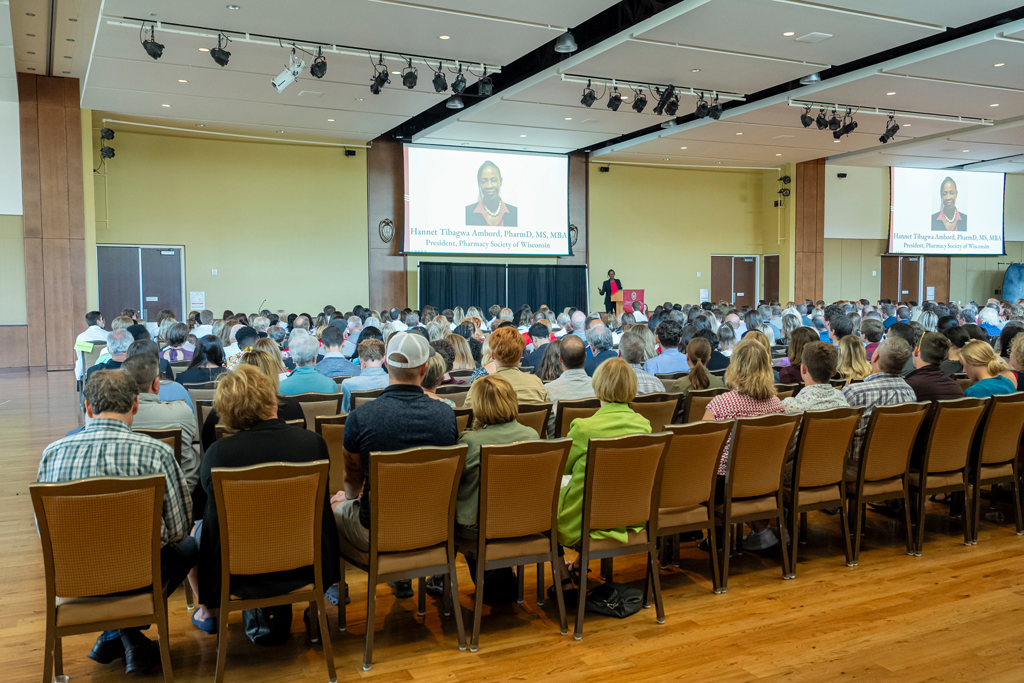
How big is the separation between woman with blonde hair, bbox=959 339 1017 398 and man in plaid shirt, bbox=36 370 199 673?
4612 mm

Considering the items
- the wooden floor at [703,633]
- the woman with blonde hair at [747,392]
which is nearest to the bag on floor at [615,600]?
the wooden floor at [703,633]

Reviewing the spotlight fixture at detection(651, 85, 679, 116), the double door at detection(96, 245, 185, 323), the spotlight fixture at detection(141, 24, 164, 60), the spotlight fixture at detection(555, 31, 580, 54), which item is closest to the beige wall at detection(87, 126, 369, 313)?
the double door at detection(96, 245, 185, 323)

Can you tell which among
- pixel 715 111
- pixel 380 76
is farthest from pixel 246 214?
pixel 715 111

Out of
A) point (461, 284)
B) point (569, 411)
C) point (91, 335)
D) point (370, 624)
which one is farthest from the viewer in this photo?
point (461, 284)

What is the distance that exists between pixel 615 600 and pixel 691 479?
0.69m

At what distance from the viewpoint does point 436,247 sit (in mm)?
16016

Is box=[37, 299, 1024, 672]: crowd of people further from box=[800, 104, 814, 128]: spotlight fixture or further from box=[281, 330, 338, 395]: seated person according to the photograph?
box=[800, 104, 814, 128]: spotlight fixture

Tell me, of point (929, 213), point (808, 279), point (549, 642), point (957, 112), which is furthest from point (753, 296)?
point (549, 642)

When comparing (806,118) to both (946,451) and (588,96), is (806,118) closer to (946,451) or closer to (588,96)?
(588,96)

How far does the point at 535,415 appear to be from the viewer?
431cm

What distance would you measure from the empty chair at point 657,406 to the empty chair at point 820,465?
0.94m

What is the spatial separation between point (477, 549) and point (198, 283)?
1343 cm

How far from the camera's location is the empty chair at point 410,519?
9.71 feet

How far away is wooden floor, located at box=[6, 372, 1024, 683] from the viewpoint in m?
2.98
